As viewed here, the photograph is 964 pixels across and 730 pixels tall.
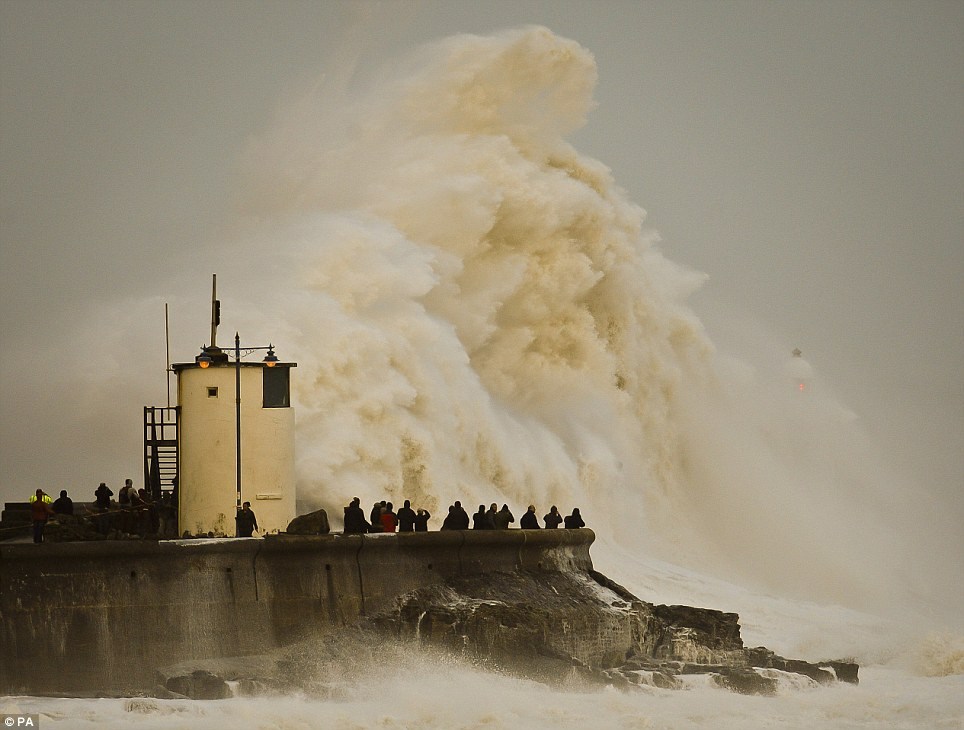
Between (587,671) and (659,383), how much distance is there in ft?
70.0

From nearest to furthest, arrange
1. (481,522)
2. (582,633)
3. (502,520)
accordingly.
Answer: (582,633), (481,522), (502,520)

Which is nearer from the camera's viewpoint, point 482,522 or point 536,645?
point 536,645

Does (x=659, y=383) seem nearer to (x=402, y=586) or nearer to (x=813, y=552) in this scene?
(x=813, y=552)

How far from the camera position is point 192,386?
19062 millimetres


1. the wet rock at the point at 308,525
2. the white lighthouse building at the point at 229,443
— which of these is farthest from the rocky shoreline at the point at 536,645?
the white lighthouse building at the point at 229,443

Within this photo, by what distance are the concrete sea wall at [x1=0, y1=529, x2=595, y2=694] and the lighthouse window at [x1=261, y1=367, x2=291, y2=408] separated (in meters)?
1.46

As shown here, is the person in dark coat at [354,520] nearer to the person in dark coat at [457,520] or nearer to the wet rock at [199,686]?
the person in dark coat at [457,520]

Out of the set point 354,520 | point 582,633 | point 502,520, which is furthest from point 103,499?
point 582,633

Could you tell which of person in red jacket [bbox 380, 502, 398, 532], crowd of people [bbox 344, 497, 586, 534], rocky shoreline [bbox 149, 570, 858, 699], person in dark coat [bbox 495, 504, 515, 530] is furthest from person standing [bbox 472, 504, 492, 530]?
person in red jacket [bbox 380, 502, 398, 532]

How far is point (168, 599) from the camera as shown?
17.9 m

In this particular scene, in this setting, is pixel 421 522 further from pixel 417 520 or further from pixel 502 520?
pixel 502 520

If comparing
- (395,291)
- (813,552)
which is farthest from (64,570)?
(813,552)

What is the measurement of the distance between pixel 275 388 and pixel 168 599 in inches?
99.5

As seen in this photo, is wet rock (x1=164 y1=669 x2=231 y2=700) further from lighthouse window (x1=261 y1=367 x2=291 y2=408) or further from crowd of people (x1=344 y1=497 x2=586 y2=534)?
lighthouse window (x1=261 y1=367 x2=291 y2=408)
